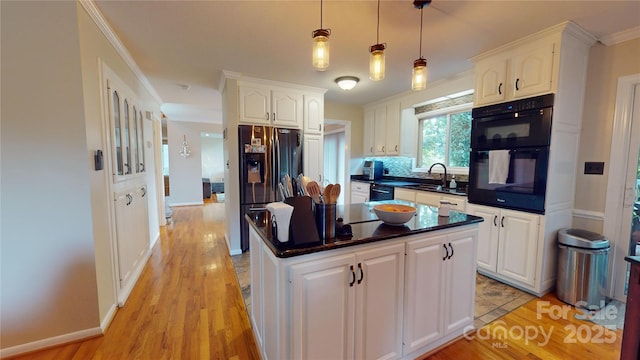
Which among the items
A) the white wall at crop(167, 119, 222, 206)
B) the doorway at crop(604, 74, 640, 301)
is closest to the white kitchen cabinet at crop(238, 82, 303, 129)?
the doorway at crop(604, 74, 640, 301)

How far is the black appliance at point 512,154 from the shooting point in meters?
2.21

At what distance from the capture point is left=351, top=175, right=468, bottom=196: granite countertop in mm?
3244

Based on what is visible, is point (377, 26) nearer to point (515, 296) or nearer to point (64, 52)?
point (64, 52)

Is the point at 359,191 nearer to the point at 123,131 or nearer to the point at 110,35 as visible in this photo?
the point at 123,131

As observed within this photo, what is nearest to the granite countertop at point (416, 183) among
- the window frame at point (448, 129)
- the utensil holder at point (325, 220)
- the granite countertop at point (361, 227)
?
the window frame at point (448, 129)

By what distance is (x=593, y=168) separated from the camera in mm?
2338

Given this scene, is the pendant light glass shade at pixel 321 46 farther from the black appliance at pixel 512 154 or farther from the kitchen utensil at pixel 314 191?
the black appliance at pixel 512 154

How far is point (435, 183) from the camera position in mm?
3961

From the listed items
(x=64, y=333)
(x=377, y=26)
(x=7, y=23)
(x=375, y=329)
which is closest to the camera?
(x=375, y=329)

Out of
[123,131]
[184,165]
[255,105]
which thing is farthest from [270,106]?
[184,165]

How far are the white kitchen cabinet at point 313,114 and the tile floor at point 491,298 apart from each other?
7.19ft

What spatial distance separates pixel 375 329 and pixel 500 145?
2.19 metres

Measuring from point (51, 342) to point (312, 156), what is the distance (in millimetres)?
3107

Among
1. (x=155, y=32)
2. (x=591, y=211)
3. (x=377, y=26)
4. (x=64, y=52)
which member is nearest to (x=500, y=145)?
(x=591, y=211)
